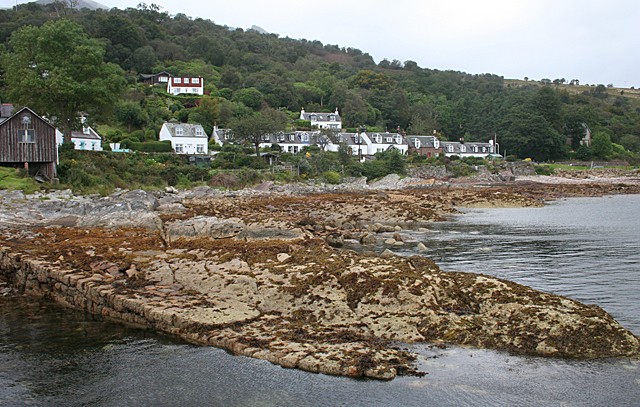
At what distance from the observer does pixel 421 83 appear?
164 metres

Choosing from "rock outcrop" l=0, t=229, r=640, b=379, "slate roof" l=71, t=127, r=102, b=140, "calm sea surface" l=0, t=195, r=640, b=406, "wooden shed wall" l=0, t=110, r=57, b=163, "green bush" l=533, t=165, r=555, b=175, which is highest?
"slate roof" l=71, t=127, r=102, b=140

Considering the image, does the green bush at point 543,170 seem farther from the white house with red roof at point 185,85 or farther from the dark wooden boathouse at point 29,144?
the dark wooden boathouse at point 29,144

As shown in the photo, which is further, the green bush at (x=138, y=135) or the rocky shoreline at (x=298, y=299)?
the green bush at (x=138, y=135)

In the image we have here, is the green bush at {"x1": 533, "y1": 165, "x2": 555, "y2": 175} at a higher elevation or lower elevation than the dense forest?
lower

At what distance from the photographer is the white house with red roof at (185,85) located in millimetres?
105750

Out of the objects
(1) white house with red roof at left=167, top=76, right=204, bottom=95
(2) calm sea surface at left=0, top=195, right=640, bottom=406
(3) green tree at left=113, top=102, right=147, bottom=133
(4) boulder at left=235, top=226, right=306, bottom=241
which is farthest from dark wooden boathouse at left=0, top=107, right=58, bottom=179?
(1) white house with red roof at left=167, top=76, right=204, bottom=95

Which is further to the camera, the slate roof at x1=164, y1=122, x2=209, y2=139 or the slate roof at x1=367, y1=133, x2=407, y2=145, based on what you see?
the slate roof at x1=367, y1=133, x2=407, y2=145

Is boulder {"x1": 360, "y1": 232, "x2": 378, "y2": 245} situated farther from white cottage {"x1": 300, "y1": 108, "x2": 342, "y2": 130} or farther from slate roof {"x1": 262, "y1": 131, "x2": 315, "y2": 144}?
white cottage {"x1": 300, "y1": 108, "x2": 342, "y2": 130}

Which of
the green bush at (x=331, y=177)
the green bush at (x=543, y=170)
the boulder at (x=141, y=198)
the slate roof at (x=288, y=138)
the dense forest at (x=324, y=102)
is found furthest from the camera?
the dense forest at (x=324, y=102)

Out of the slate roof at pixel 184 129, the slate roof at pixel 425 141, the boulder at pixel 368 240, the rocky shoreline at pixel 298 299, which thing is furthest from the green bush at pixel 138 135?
the boulder at pixel 368 240

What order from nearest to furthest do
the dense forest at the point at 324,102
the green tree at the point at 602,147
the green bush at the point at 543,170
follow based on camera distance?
1. the green bush at the point at 543,170
2. the dense forest at the point at 324,102
3. the green tree at the point at 602,147

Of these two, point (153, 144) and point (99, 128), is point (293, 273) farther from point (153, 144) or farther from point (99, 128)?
point (99, 128)

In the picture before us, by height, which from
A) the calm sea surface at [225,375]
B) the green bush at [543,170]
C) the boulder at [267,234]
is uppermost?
the green bush at [543,170]

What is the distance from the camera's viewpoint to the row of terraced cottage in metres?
34.1
